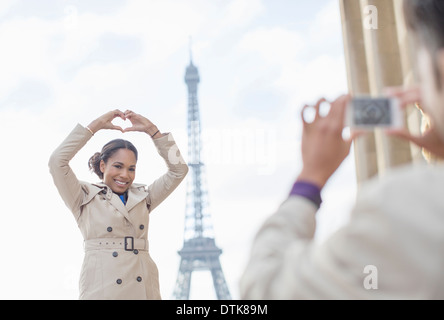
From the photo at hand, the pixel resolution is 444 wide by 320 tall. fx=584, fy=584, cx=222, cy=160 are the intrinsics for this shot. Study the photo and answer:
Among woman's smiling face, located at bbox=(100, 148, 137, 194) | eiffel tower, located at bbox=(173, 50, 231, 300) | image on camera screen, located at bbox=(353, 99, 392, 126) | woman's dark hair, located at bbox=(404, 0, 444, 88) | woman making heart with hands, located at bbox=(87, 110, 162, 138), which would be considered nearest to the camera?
woman's dark hair, located at bbox=(404, 0, 444, 88)

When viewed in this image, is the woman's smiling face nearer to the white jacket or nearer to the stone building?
the stone building

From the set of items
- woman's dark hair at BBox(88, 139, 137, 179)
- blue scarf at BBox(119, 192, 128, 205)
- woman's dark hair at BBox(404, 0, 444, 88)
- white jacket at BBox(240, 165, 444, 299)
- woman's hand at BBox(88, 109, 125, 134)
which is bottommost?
white jacket at BBox(240, 165, 444, 299)

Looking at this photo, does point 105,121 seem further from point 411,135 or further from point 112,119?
point 411,135

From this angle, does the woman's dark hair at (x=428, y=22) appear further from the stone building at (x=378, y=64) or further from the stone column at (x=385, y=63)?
the stone column at (x=385, y=63)

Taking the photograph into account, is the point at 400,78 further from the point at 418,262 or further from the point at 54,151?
the point at 418,262

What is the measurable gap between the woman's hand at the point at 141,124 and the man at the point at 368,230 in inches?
112

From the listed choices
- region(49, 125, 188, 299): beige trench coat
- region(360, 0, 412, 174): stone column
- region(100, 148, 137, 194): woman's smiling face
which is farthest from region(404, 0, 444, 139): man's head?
region(360, 0, 412, 174): stone column

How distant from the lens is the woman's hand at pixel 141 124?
3715 mm

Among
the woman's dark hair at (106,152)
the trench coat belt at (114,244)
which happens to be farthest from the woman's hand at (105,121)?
the trench coat belt at (114,244)

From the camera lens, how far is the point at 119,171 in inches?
150

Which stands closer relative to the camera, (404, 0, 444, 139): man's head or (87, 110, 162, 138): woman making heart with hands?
(404, 0, 444, 139): man's head

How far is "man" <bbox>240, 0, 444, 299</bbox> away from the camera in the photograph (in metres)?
0.64

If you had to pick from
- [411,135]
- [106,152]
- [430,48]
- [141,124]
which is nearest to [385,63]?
[141,124]

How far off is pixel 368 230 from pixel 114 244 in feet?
9.67
